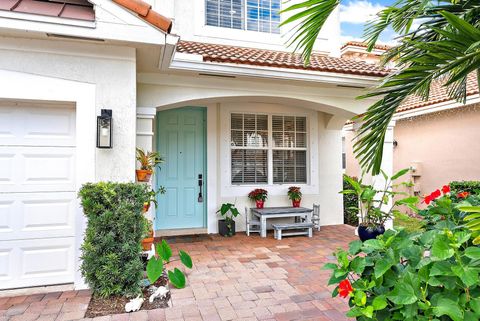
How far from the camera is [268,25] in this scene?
8375 mm

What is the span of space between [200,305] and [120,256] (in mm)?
1177

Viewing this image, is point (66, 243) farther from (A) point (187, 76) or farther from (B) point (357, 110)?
(B) point (357, 110)

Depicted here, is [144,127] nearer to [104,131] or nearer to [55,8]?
[104,131]

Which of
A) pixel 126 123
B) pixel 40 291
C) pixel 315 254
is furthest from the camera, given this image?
pixel 315 254

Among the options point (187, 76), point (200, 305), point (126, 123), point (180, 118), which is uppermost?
point (187, 76)

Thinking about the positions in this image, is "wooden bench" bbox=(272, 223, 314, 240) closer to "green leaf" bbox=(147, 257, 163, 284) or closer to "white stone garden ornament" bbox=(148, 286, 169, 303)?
"white stone garden ornament" bbox=(148, 286, 169, 303)

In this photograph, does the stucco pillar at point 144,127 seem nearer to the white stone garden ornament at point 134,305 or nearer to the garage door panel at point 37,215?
the garage door panel at point 37,215

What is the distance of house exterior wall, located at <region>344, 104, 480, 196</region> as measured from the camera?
8508mm

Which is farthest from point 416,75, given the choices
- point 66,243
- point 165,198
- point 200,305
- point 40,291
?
point 165,198

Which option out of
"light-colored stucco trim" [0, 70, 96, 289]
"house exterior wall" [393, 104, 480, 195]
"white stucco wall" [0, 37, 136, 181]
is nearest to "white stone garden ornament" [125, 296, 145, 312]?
"light-colored stucco trim" [0, 70, 96, 289]

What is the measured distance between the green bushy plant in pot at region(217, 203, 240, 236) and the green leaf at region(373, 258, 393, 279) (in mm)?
5354

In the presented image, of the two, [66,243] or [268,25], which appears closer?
[66,243]

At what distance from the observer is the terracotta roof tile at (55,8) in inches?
145

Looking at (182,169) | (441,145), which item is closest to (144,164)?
(182,169)
